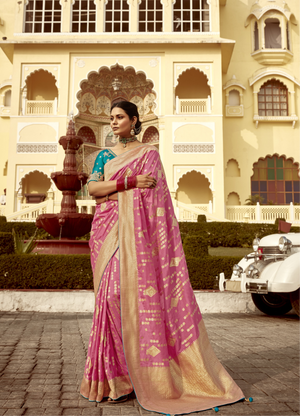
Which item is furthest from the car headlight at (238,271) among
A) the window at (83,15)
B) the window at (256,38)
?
the window at (256,38)

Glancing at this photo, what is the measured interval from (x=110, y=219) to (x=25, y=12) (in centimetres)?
1972

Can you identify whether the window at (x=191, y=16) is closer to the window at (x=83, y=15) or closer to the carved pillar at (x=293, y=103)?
the window at (x=83, y=15)

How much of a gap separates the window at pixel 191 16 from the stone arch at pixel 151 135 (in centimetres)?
473

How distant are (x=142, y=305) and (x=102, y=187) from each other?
767 mm

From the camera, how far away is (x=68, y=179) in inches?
363

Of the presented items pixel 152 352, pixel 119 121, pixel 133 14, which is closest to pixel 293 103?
pixel 133 14

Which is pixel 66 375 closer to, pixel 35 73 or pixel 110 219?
pixel 110 219

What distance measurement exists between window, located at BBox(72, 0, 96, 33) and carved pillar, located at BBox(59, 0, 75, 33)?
264mm

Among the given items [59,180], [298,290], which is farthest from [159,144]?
[298,290]

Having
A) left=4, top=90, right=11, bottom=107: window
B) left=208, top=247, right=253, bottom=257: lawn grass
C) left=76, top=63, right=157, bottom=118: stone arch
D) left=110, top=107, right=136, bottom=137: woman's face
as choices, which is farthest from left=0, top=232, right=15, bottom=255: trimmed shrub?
left=4, top=90, right=11, bottom=107: window

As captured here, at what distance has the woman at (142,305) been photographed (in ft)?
7.66

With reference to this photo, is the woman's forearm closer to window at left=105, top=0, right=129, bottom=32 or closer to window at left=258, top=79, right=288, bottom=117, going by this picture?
window at left=105, top=0, right=129, bottom=32

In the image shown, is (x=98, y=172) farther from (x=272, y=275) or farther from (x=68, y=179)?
(x=68, y=179)

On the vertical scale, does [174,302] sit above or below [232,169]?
below
